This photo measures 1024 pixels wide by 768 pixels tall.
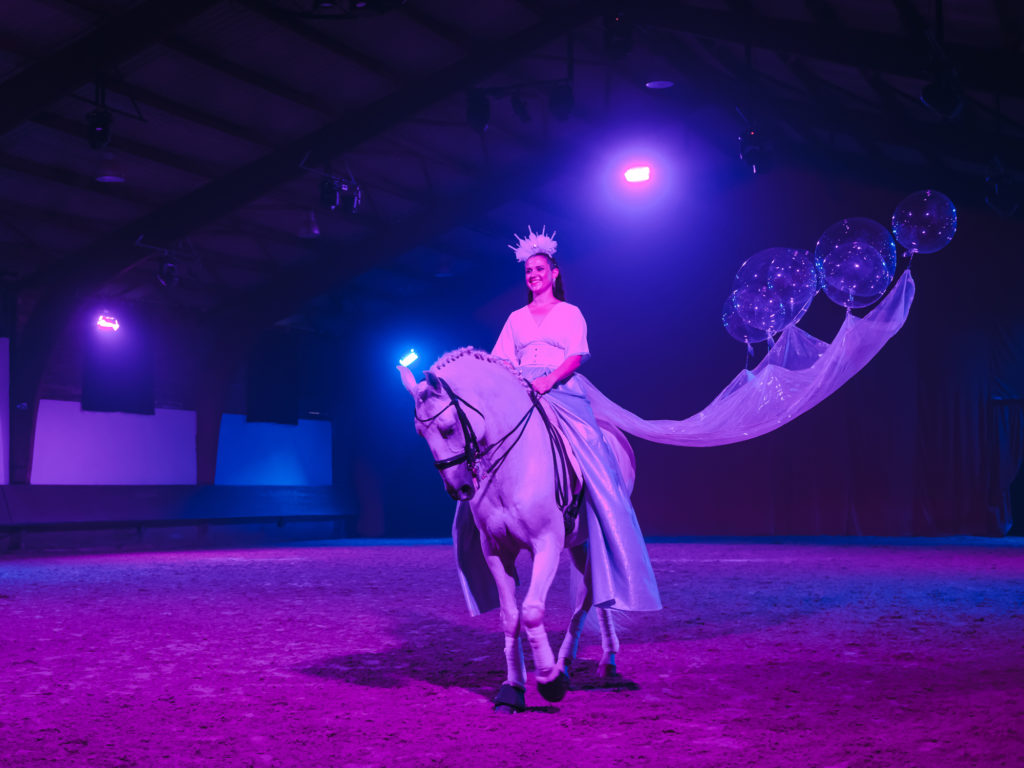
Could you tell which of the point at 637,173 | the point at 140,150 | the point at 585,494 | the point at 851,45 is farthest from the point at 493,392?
the point at 637,173

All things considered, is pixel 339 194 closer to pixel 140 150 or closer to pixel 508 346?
pixel 140 150

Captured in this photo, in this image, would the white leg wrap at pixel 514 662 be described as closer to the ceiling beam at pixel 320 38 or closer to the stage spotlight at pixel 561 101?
the ceiling beam at pixel 320 38

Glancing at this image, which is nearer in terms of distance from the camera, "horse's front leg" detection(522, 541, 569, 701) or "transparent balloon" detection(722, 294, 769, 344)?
"horse's front leg" detection(522, 541, 569, 701)

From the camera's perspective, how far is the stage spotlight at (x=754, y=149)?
44.4 feet

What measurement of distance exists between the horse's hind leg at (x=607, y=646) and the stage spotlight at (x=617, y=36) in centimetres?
907

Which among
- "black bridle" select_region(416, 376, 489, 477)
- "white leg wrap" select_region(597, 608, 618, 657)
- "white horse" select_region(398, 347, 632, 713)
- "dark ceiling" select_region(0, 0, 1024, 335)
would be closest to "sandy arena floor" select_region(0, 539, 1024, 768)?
"white leg wrap" select_region(597, 608, 618, 657)

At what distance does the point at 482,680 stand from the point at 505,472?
1.21m

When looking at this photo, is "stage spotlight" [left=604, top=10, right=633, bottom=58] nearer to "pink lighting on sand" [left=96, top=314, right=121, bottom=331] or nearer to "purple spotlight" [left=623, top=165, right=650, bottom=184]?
"purple spotlight" [left=623, top=165, right=650, bottom=184]

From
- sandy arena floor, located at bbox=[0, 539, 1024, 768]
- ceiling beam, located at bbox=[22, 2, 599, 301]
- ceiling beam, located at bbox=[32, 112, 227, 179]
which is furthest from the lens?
ceiling beam, located at bbox=[22, 2, 599, 301]

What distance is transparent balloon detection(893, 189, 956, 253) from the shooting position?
844 cm

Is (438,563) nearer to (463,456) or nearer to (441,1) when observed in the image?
(441,1)

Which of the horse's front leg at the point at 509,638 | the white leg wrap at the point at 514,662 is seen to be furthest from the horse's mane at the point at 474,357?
the white leg wrap at the point at 514,662

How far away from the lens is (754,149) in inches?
532

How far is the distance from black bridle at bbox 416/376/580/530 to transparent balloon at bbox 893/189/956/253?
5.53 m
